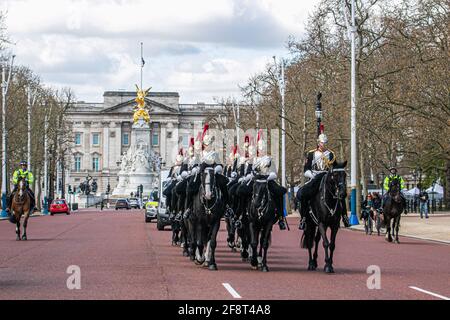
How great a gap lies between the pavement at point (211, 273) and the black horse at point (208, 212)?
0.52m

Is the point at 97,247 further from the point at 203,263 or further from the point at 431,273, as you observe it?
the point at 431,273

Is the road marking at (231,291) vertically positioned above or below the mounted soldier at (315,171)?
below

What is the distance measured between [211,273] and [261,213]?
6.48ft

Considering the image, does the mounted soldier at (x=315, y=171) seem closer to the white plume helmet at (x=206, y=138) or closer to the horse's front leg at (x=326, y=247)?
the horse's front leg at (x=326, y=247)

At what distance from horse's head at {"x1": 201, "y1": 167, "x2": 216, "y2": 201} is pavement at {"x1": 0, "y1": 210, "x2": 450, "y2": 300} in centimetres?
156

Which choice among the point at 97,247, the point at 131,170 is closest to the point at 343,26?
the point at 97,247

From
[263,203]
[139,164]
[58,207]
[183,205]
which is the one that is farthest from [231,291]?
[139,164]

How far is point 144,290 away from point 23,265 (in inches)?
268

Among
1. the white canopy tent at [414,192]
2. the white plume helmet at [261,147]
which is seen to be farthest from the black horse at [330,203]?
the white canopy tent at [414,192]

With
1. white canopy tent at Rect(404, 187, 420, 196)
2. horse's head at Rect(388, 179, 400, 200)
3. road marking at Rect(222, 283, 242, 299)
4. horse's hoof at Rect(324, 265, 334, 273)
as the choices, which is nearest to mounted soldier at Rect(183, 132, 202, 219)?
horse's hoof at Rect(324, 265, 334, 273)

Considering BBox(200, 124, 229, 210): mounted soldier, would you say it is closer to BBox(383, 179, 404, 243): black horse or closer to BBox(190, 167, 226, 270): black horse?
BBox(190, 167, 226, 270): black horse

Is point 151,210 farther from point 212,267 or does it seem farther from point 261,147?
point 212,267

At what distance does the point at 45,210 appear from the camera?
9450cm

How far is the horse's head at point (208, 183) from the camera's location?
2311 centimetres
